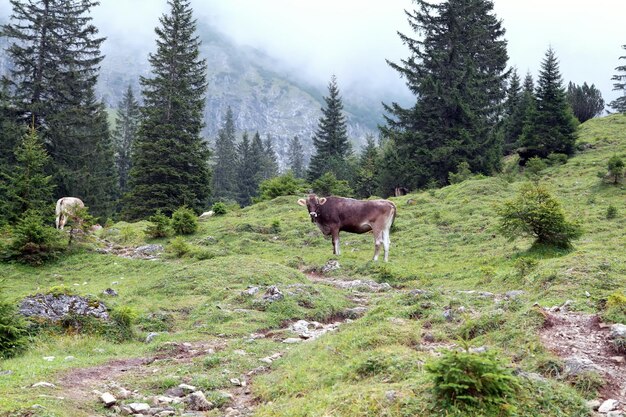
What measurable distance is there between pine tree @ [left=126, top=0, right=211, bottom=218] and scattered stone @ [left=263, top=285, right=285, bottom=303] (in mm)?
25766

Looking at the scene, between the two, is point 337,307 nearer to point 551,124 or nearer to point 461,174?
point 461,174

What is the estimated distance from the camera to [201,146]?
4131 cm

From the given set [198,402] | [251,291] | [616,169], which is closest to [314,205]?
[251,291]

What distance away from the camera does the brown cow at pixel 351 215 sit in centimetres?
1884

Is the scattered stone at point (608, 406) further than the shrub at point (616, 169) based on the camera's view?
No

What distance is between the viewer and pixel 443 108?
1505 inches

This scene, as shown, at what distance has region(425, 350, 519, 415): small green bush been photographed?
4703 millimetres

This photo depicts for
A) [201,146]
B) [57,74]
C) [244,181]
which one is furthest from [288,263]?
[244,181]

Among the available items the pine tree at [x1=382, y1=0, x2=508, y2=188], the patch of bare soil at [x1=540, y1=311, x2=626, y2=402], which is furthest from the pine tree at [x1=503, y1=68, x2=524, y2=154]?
the patch of bare soil at [x1=540, y1=311, x2=626, y2=402]

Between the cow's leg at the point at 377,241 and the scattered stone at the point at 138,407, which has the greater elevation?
the cow's leg at the point at 377,241

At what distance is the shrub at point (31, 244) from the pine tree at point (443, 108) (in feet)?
84.3

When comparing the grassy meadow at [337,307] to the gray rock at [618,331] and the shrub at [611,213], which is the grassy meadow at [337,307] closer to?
the shrub at [611,213]

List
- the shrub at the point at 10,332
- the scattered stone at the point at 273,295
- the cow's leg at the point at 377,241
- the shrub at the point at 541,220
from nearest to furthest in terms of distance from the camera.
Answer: the shrub at the point at 10,332 → the scattered stone at the point at 273,295 → the shrub at the point at 541,220 → the cow's leg at the point at 377,241

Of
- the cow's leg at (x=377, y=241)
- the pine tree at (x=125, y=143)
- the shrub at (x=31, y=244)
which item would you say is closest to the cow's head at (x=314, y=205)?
the cow's leg at (x=377, y=241)
